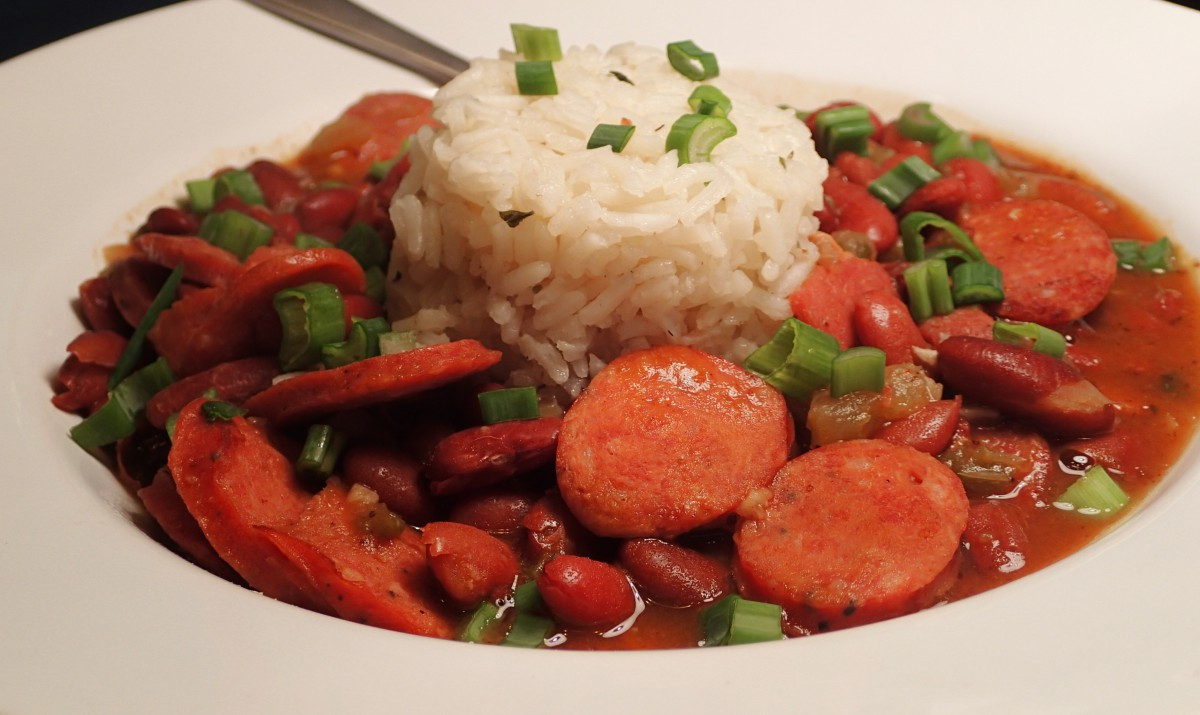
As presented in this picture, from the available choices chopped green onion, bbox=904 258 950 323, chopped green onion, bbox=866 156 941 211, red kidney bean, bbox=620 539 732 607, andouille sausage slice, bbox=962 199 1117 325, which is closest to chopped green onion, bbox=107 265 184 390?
red kidney bean, bbox=620 539 732 607

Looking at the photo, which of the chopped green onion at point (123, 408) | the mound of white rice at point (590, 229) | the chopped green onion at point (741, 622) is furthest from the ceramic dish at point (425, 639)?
the mound of white rice at point (590, 229)

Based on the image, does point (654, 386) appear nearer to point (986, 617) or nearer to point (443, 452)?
point (443, 452)

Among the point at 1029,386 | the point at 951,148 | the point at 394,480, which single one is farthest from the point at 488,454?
the point at 951,148

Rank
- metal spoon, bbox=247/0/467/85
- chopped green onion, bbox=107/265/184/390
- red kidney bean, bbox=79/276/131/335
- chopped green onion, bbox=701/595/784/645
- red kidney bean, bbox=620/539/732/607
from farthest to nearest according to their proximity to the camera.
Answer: metal spoon, bbox=247/0/467/85 → red kidney bean, bbox=79/276/131/335 → chopped green onion, bbox=107/265/184/390 → red kidney bean, bbox=620/539/732/607 → chopped green onion, bbox=701/595/784/645

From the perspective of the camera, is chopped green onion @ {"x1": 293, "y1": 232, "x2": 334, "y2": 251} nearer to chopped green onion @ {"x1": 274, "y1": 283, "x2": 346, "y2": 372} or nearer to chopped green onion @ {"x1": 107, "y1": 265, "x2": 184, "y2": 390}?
chopped green onion @ {"x1": 107, "y1": 265, "x2": 184, "y2": 390}

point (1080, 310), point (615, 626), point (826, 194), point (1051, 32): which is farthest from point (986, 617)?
point (1051, 32)

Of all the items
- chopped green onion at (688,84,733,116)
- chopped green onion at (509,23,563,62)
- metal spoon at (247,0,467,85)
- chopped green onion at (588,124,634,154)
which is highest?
chopped green onion at (509,23,563,62)
